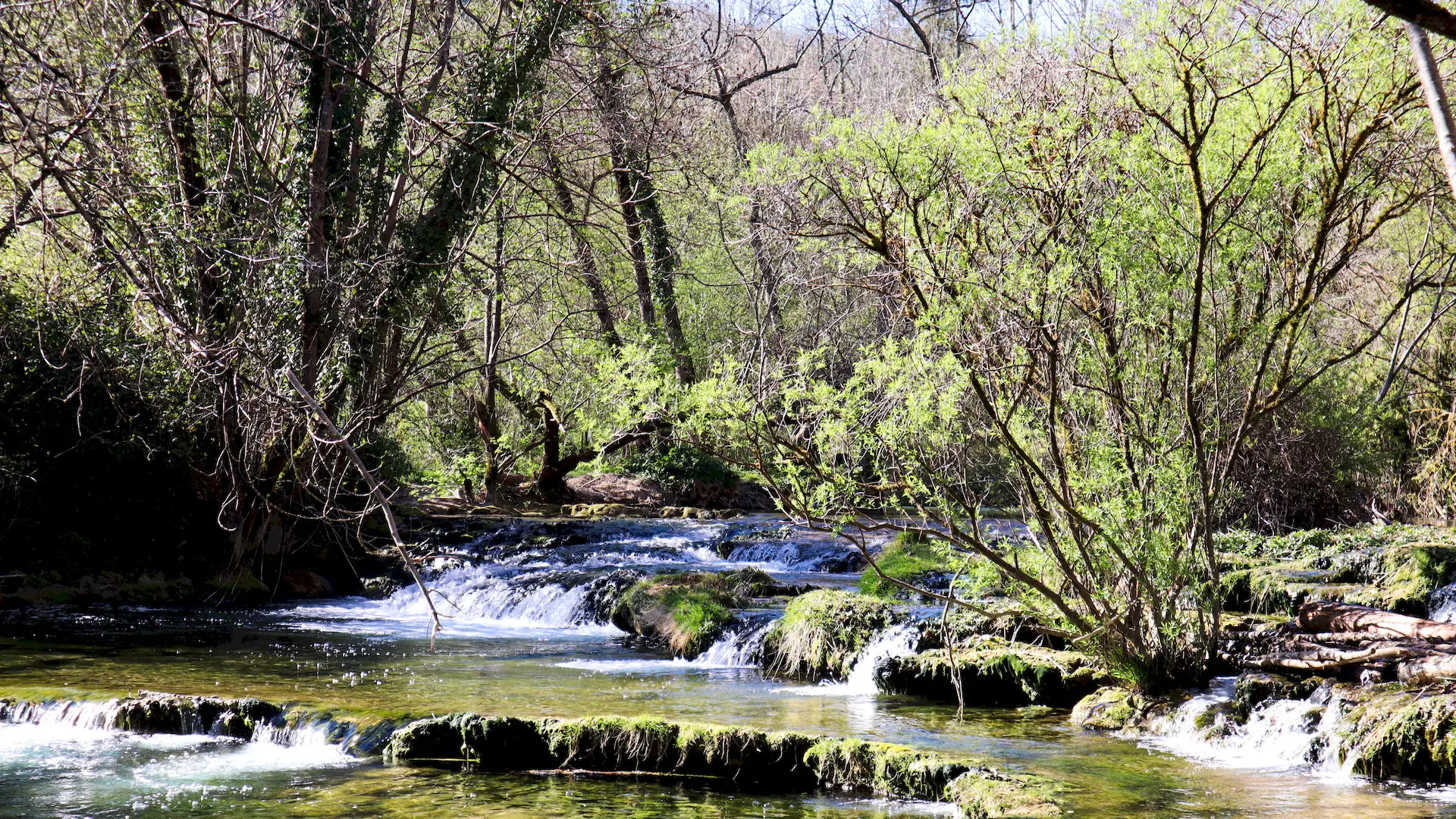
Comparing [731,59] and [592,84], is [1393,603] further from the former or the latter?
[731,59]

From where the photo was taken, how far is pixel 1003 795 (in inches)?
203

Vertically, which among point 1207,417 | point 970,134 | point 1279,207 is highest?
point 970,134

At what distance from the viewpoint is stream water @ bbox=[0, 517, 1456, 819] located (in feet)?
18.0

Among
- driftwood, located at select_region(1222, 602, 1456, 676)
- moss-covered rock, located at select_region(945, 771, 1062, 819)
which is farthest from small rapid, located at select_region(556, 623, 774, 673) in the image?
moss-covered rock, located at select_region(945, 771, 1062, 819)

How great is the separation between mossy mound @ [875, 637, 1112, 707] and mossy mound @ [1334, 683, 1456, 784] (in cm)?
168

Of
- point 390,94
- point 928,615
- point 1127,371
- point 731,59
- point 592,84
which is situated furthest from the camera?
point 731,59

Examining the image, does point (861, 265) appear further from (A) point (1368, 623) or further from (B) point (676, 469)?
(B) point (676, 469)

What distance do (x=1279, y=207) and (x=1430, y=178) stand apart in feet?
4.67

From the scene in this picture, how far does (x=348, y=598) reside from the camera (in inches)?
535

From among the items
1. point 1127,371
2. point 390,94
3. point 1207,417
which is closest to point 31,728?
point 390,94

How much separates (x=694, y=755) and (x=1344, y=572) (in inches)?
288

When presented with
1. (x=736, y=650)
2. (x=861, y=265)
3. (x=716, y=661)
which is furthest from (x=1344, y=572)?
(x=716, y=661)

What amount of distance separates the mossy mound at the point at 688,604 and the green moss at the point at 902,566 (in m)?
1.13

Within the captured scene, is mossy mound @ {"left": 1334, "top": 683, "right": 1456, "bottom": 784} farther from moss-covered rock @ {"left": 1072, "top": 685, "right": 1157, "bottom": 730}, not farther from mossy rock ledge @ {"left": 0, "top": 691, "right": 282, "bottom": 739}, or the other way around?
mossy rock ledge @ {"left": 0, "top": 691, "right": 282, "bottom": 739}
